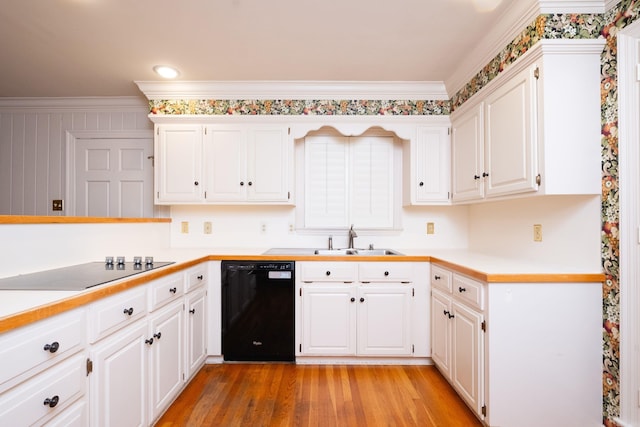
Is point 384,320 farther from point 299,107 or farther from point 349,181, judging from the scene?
point 299,107

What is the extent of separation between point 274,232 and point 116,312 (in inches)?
69.2

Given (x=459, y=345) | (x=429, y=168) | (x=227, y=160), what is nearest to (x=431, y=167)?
(x=429, y=168)

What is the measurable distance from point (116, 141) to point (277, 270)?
86.6 inches

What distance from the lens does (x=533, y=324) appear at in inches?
62.2

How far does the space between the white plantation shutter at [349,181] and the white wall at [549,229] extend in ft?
2.99

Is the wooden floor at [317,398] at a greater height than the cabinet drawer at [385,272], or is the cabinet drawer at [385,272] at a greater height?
the cabinet drawer at [385,272]

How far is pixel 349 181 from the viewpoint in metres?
3.04

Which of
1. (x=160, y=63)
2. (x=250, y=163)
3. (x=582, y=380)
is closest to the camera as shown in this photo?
(x=582, y=380)

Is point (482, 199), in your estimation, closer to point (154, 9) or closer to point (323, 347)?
point (323, 347)

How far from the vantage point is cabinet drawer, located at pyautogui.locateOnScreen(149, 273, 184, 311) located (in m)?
1.66

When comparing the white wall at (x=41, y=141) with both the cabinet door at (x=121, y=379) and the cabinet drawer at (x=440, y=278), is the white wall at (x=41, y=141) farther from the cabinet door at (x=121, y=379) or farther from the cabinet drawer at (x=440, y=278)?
the cabinet drawer at (x=440, y=278)

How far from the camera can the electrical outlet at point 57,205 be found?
311 centimetres

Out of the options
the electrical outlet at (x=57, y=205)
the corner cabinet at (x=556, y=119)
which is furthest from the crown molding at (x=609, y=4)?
the electrical outlet at (x=57, y=205)

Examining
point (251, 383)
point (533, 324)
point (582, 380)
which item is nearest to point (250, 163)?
point (251, 383)
